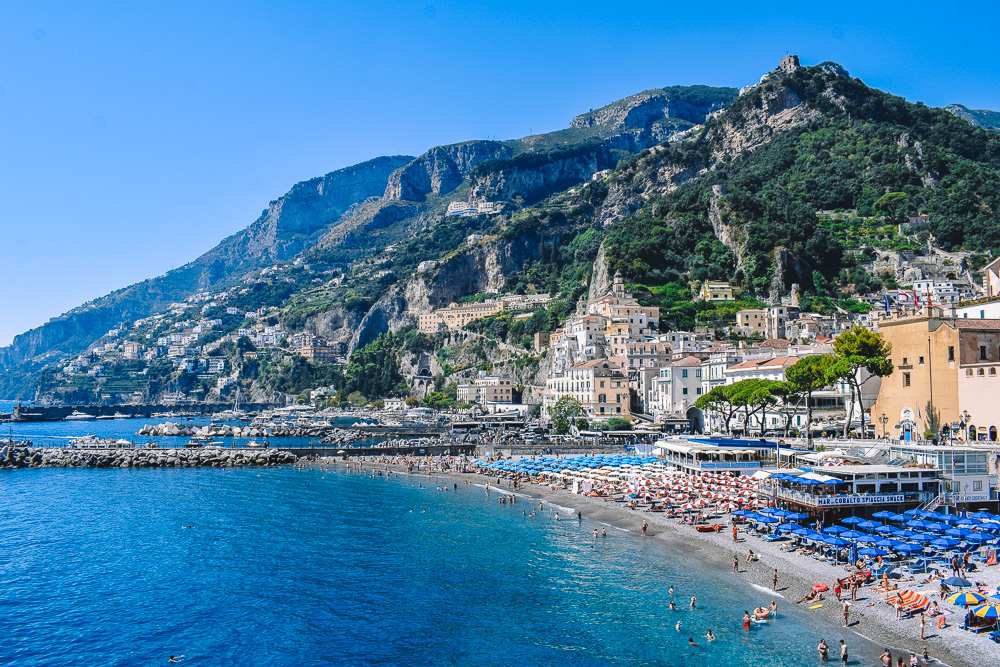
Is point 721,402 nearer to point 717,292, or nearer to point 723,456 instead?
point 723,456

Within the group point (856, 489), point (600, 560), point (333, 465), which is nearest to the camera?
point (600, 560)

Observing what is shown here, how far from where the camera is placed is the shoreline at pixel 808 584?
910 inches

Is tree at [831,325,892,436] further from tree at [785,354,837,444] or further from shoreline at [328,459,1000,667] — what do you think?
shoreline at [328,459,1000,667]

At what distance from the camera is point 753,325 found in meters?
102

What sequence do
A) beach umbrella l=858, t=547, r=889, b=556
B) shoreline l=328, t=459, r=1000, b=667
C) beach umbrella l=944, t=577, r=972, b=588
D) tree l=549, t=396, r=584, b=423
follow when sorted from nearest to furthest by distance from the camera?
shoreline l=328, t=459, r=1000, b=667
beach umbrella l=944, t=577, r=972, b=588
beach umbrella l=858, t=547, r=889, b=556
tree l=549, t=396, r=584, b=423

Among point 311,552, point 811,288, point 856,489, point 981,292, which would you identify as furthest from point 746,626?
point 811,288

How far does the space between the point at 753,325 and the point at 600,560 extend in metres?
74.7

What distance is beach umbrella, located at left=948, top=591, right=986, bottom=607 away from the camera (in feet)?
81.1

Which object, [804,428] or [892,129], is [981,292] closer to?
[804,428]

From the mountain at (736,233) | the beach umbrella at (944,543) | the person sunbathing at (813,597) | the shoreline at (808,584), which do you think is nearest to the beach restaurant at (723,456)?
the shoreline at (808,584)

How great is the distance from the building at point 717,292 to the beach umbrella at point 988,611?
90.3 metres

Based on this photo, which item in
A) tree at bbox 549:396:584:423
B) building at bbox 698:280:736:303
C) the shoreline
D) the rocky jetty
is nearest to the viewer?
the shoreline

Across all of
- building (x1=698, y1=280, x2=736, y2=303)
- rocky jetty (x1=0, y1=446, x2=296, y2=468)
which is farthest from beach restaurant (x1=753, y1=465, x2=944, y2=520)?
building (x1=698, y1=280, x2=736, y2=303)

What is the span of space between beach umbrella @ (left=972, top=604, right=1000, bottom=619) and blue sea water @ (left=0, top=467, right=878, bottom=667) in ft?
12.9
